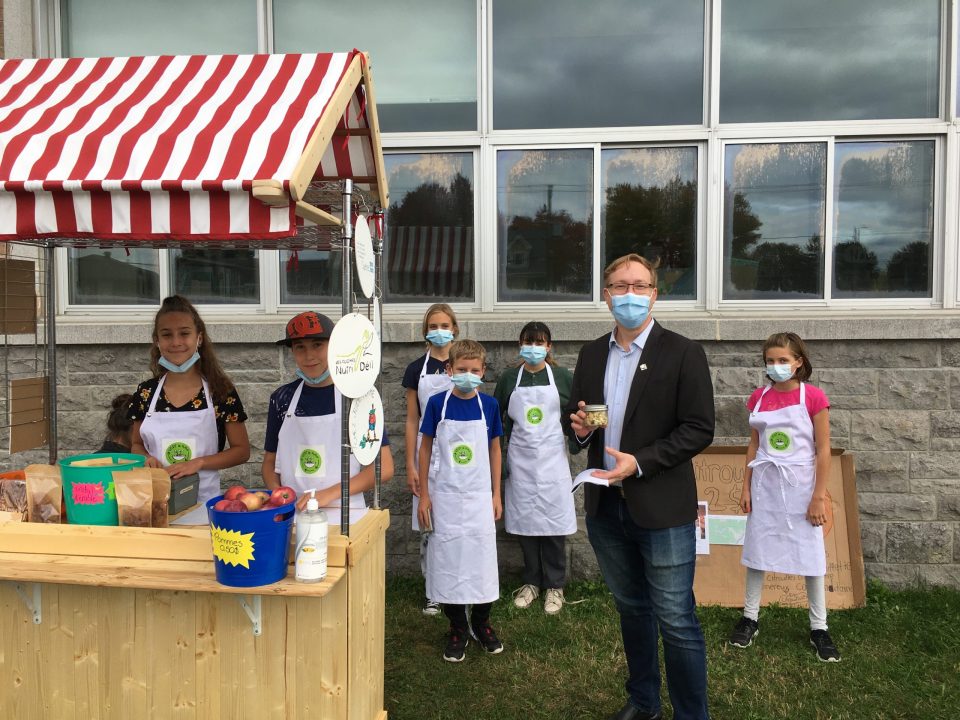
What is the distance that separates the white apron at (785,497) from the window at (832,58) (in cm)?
239

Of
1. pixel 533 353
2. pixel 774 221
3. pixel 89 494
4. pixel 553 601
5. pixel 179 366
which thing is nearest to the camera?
pixel 89 494

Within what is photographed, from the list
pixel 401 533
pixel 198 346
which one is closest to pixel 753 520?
pixel 401 533

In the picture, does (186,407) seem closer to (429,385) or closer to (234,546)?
(234,546)

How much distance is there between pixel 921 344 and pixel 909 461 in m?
0.83

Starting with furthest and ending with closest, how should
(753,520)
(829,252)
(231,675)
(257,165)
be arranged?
(829,252), (753,520), (231,675), (257,165)

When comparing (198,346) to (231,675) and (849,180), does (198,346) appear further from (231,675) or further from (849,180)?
(849,180)

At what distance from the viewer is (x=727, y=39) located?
508 centimetres

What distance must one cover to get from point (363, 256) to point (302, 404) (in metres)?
0.85

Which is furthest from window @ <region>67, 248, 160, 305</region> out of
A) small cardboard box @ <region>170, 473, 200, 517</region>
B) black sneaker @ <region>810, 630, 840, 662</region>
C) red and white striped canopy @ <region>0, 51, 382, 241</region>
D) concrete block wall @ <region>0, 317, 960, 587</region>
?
black sneaker @ <region>810, 630, 840, 662</region>

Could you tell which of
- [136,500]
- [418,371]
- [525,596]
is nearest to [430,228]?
[418,371]

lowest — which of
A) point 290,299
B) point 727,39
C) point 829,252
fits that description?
point 290,299

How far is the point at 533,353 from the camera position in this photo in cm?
445

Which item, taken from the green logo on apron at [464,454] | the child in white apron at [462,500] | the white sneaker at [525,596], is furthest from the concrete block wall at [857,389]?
the green logo on apron at [464,454]

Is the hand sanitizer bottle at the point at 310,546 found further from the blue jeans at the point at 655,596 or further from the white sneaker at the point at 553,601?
the white sneaker at the point at 553,601
